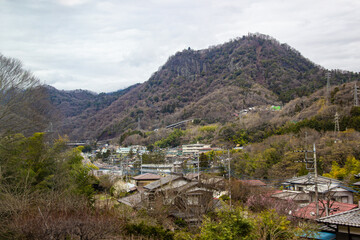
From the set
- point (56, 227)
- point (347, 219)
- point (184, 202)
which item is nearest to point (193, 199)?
point (184, 202)

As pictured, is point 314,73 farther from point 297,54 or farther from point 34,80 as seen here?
point 34,80

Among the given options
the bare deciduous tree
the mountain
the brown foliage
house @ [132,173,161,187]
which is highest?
the mountain

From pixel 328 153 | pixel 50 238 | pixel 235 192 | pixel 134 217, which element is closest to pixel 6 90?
pixel 134 217

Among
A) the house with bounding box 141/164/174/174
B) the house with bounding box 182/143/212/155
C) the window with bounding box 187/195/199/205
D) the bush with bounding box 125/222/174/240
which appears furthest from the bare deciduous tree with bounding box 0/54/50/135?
the house with bounding box 182/143/212/155

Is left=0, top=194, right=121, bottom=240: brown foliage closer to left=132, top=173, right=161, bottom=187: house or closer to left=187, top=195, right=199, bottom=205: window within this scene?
left=187, top=195, right=199, bottom=205: window

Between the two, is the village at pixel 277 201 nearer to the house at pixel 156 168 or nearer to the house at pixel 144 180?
the house at pixel 144 180

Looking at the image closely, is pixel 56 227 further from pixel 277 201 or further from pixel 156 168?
pixel 156 168
